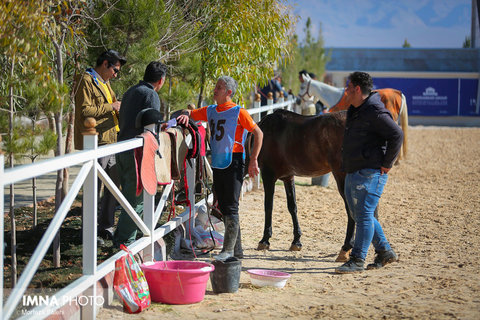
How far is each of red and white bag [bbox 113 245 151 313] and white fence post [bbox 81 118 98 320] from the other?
0.96 feet

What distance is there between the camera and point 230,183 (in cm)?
572

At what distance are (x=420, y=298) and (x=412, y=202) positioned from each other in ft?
16.8

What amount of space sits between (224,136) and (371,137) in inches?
52.1

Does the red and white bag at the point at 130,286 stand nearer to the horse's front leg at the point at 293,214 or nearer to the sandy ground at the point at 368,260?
the sandy ground at the point at 368,260

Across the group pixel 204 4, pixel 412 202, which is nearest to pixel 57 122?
pixel 204 4

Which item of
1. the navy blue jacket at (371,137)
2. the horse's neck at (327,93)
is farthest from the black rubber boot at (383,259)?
the horse's neck at (327,93)

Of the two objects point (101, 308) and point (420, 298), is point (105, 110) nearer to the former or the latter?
point (101, 308)

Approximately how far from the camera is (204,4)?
935cm

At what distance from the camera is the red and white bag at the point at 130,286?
459 cm

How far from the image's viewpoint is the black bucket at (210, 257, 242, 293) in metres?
5.20

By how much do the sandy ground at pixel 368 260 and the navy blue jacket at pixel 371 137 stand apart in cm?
103

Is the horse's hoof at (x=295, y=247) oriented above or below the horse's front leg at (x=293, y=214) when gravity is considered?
below

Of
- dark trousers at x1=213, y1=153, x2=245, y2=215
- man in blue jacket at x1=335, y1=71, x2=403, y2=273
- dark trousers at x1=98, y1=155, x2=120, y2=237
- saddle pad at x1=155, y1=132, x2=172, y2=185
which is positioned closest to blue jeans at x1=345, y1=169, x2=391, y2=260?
man in blue jacket at x1=335, y1=71, x2=403, y2=273

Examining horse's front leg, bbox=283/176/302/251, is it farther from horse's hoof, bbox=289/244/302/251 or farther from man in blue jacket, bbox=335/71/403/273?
man in blue jacket, bbox=335/71/403/273
